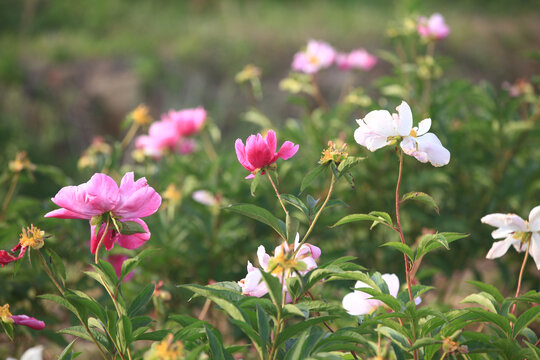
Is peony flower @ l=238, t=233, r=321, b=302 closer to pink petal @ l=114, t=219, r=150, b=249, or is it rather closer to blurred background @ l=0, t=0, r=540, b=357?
pink petal @ l=114, t=219, r=150, b=249

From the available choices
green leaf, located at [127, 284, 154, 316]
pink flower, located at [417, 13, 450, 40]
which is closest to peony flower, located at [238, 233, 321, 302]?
green leaf, located at [127, 284, 154, 316]

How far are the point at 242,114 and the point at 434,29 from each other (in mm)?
781

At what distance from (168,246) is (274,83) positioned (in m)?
3.06

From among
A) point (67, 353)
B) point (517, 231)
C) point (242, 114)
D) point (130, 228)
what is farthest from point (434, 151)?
point (242, 114)

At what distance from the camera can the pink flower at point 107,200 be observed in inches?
29.2

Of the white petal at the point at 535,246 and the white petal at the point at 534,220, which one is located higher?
the white petal at the point at 534,220

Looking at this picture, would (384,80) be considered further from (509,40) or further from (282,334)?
(509,40)

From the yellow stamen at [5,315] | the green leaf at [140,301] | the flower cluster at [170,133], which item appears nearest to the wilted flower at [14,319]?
the yellow stamen at [5,315]

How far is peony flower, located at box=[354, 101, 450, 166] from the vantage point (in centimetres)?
79

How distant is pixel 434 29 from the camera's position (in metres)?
1.87

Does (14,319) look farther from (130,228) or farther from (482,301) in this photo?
(482,301)

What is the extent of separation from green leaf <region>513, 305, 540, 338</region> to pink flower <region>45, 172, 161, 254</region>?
0.50 metres

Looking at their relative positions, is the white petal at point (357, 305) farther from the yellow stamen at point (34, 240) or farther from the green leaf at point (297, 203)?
the yellow stamen at point (34, 240)

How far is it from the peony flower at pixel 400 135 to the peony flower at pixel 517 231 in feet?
0.34
